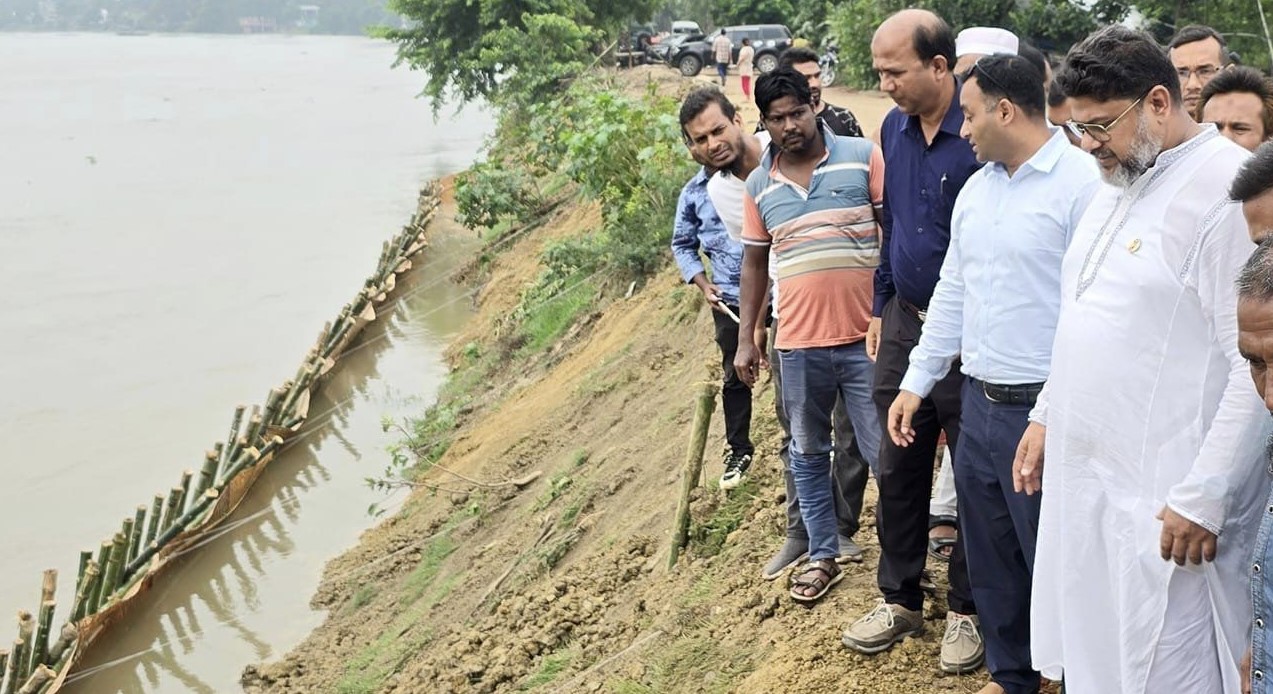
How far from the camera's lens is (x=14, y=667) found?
27.2 feet

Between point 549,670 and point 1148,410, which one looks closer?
point 1148,410

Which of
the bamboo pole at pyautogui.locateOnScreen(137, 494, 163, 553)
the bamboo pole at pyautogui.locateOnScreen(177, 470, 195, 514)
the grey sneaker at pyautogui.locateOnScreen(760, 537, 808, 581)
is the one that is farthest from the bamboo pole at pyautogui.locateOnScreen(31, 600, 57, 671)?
the grey sneaker at pyautogui.locateOnScreen(760, 537, 808, 581)

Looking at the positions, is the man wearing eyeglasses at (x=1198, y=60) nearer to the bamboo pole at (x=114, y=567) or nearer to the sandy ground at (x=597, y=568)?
the sandy ground at (x=597, y=568)

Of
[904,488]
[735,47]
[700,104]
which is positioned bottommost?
[735,47]

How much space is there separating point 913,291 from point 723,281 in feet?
6.78

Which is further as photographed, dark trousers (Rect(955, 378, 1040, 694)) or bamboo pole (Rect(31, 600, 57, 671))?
bamboo pole (Rect(31, 600, 57, 671))

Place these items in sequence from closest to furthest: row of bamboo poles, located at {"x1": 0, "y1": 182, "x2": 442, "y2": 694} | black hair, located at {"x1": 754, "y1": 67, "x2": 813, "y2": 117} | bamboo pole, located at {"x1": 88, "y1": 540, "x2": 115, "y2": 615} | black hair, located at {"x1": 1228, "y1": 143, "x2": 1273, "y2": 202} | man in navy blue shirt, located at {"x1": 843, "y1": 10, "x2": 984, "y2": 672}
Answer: black hair, located at {"x1": 1228, "y1": 143, "x2": 1273, "y2": 202} < man in navy blue shirt, located at {"x1": 843, "y1": 10, "x2": 984, "y2": 672} < black hair, located at {"x1": 754, "y1": 67, "x2": 813, "y2": 117} < row of bamboo poles, located at {"x1": 0, "y1": 182, "x2": 442, "y2": 694} < bamboo pole, located at {"x1": 88, "y1": 540, "x2": 115, "y2": 615}

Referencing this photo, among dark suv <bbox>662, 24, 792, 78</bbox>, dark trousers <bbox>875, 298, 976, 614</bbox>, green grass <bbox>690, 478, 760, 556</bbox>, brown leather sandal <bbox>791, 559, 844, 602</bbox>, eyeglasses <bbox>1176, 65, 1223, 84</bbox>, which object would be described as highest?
eyeglasses <bbox>1176, 65, 1223, 84</bbox>

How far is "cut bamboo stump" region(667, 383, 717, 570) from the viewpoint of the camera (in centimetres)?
536

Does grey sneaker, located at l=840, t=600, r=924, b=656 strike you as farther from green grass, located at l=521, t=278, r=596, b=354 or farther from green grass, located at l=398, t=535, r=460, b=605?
green grass, located at l=521, t=278, r=596, b=354

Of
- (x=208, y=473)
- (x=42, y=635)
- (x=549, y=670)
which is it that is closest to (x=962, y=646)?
(x=549, y=670)

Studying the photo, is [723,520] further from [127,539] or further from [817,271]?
[127,539]

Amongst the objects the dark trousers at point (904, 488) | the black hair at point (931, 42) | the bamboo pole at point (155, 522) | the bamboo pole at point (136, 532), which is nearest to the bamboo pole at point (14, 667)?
the bamboo pole at point (136, 532)

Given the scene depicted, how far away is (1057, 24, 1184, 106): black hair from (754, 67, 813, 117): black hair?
141 cm
